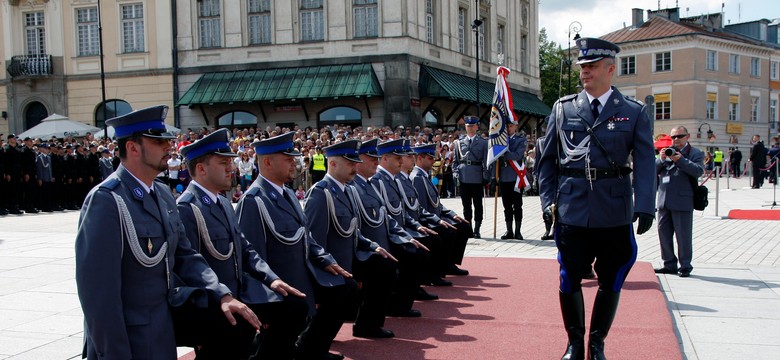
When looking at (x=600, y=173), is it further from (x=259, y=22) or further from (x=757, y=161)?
(x=757, y=161)

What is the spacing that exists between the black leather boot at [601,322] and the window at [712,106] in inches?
2460

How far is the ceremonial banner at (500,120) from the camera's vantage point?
41.2 feet

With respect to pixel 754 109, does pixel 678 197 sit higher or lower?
lower

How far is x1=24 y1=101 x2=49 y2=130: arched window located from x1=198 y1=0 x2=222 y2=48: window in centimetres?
900

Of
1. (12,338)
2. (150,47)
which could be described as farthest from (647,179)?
(150,47)

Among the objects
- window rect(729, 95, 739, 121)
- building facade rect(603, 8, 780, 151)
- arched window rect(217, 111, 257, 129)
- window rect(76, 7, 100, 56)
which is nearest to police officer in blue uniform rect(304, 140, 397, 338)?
arched window rect(217, 111, 257, 129)

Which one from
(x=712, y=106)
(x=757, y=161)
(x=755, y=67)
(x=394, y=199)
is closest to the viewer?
(x=394, y=199)

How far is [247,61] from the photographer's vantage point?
31328mm

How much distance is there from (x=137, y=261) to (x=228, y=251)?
1.01 metres

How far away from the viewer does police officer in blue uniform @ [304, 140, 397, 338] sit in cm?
594

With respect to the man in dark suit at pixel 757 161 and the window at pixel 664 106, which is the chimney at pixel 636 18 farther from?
the man in dark suit at pixel 757 161

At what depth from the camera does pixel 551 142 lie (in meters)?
5.38

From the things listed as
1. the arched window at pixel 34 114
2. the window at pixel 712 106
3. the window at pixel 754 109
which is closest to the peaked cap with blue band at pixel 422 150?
the arched window at pixel 34 114

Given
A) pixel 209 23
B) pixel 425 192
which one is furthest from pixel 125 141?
pixel 209 23
